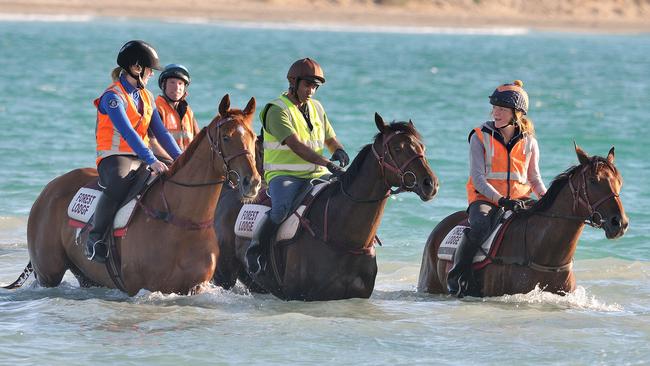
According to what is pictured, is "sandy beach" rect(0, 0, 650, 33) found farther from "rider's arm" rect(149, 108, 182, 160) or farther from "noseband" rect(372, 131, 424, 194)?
"noseband" rect(372, 131, 424, 194)

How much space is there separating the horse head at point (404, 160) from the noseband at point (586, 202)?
4.01 ft

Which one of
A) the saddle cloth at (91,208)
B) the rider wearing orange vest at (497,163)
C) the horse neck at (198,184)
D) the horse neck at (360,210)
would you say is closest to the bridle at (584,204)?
the rider wearing orange vest at (497,163)

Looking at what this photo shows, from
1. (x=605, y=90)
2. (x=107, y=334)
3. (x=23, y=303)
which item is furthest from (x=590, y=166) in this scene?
(x=605, y=90)

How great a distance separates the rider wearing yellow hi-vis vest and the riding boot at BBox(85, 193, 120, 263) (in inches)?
49.1

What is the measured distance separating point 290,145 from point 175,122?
1.76 m

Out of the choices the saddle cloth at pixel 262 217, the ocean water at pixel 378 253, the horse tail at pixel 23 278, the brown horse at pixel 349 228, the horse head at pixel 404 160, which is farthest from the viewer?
the horse tail at pixel 23 278

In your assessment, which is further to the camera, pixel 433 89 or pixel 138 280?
pixel 433 89

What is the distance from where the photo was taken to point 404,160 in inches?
434

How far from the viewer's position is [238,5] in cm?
9162

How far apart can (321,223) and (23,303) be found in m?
2.77

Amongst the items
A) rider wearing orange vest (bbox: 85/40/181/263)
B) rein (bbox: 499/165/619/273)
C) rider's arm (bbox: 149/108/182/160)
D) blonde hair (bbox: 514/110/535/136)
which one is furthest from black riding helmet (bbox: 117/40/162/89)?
rein (bbox: 499/165/619/273)

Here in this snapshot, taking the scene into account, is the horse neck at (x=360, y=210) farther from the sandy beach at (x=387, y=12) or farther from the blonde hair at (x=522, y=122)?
the sandy beach at (x=387, y=12)

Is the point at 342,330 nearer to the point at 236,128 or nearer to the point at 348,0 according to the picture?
the point at 236,128

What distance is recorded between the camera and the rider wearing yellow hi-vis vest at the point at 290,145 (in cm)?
1159
